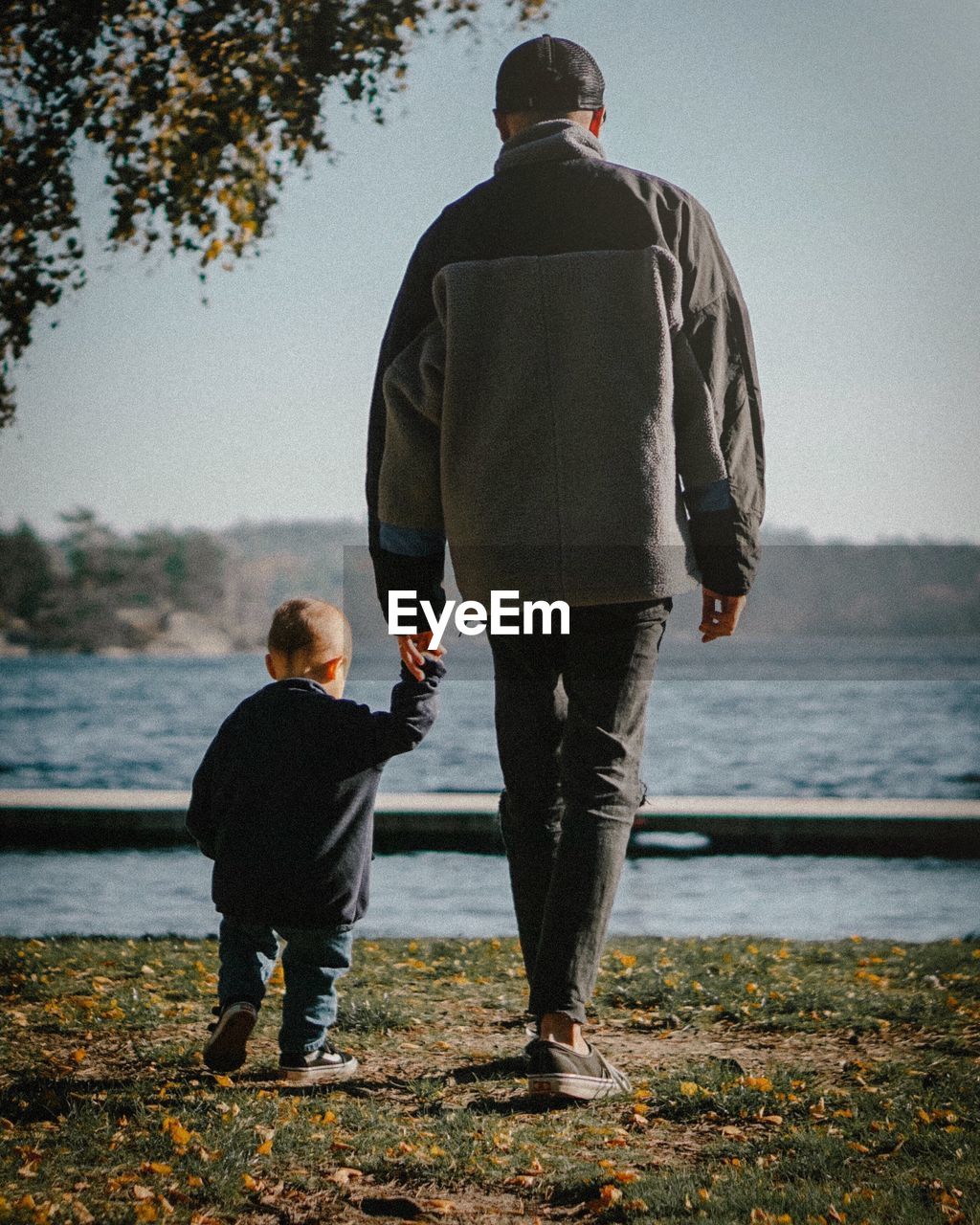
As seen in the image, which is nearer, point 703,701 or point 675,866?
point 675,866

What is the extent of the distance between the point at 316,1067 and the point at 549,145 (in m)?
2.15

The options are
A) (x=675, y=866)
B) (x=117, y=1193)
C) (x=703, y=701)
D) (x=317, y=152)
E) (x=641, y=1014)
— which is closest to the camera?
(x=117, y=1193)

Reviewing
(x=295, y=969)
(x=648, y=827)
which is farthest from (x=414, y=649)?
(x=648, y=827)

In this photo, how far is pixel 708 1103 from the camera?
9.01ft

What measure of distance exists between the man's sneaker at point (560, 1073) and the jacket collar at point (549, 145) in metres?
1.90

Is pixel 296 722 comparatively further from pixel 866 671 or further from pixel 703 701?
pixel 866 671

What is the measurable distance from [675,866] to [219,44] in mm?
7552

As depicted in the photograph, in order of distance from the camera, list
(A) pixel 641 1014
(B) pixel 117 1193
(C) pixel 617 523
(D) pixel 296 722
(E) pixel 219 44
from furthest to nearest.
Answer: (E) pixel 219 44, (A) pixel 641 1014, (D) pixel 296 722, (C) pixel 617 523, (B) pixel 117 1193

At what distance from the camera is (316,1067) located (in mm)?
2939

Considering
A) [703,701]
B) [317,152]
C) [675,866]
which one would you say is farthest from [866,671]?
[317,152]

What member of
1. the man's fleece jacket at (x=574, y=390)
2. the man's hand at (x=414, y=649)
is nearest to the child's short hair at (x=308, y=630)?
the man's hand at (x=414, y=649)

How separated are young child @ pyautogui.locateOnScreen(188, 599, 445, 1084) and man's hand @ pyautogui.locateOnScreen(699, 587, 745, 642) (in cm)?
64

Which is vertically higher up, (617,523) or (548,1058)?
(617,523)

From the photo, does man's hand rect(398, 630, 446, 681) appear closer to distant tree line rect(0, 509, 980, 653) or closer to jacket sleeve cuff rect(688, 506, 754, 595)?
jacket sleeve cuff rect(688, 506, 754, 595)
